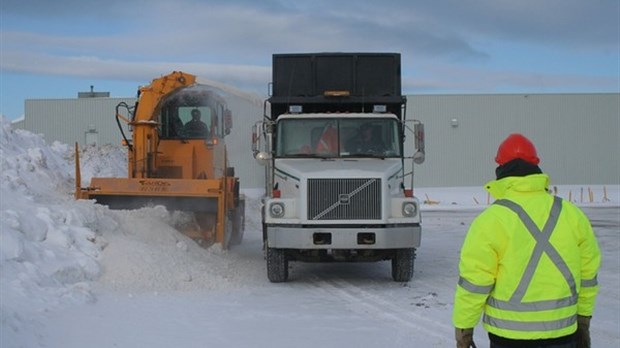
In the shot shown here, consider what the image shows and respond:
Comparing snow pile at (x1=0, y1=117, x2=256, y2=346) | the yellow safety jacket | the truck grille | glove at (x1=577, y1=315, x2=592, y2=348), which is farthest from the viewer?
the truck grille

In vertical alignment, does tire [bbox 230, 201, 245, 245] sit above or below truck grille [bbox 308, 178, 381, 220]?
below

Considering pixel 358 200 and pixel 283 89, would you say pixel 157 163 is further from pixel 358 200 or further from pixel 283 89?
pixel 358 200

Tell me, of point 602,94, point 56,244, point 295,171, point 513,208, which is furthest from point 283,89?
point 602,94

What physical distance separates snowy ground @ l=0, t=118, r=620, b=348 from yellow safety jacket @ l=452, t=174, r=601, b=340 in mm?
3342

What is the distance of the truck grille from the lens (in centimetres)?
1075

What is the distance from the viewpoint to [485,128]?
43.4 meters

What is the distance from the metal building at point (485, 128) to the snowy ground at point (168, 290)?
2786cm

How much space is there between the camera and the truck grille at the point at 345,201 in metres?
10.8

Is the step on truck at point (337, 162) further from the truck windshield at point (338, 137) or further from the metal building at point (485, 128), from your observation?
the metal building at point (485, 128)

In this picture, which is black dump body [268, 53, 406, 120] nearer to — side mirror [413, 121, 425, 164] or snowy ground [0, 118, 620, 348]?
side mirror [413, 121, 425, 164]

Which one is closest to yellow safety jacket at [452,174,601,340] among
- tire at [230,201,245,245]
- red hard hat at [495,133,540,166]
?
red hard hat at [495,133,540,166]

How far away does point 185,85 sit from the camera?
14555mm

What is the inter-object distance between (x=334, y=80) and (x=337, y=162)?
1.86 meters

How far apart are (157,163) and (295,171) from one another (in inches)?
185
